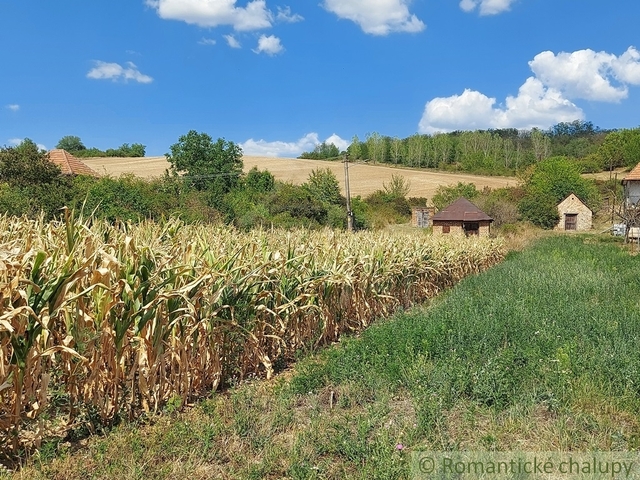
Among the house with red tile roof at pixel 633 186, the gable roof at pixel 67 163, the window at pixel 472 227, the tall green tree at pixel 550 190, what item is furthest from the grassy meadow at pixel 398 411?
the tall green tree at pixel 550 190

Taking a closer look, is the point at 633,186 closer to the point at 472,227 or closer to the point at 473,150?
the point at 472,227

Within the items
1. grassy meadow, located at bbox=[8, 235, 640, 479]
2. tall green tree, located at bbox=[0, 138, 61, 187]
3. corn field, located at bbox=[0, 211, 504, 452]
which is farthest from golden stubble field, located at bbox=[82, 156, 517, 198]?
grassy meadow, located at bbox=[8, 235, 640, 479]

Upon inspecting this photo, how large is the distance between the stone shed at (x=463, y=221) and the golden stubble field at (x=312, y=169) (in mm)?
22509

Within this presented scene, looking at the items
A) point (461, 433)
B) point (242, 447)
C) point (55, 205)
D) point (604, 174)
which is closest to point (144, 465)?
point (242, 447)

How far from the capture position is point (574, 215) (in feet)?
152

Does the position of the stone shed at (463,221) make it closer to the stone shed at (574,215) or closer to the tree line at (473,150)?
the stone shed at (574,215)

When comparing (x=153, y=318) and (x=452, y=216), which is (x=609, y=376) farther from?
(x=452, y=216)

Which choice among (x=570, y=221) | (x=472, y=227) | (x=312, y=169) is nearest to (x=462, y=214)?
(x=472, y=227)

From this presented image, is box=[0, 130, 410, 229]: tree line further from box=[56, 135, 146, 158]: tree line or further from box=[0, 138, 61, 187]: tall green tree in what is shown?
box=[56, 135, 146, 158]: tree line

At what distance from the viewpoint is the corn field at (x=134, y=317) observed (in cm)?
291

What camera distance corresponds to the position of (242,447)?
3188mm

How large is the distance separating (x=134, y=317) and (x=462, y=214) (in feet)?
99.0

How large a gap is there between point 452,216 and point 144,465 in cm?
3083

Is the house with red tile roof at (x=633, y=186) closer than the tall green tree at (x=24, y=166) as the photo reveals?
No
